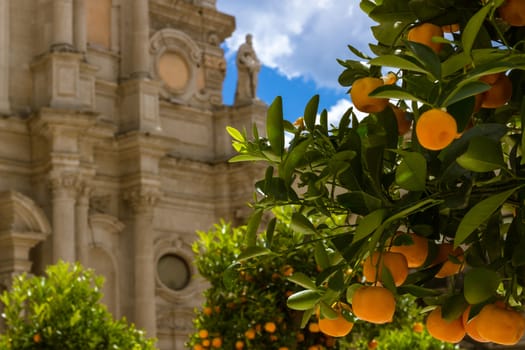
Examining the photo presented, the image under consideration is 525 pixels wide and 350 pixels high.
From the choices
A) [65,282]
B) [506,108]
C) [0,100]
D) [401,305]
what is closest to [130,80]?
[0,100]

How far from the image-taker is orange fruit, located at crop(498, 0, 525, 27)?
6.10 feet

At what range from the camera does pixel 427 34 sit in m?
1.95

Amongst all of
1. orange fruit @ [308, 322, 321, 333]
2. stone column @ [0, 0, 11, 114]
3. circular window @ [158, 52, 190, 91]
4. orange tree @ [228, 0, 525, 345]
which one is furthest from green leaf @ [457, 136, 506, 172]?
circular window @ [158, 52, 190, 91]

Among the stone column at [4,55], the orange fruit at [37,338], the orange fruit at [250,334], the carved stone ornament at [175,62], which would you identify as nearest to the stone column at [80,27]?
the stone column at [4,55]

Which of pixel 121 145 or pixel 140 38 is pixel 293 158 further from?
pixel 140 38

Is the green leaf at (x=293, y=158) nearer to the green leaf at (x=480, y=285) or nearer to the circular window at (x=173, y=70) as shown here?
the green leaf at (x=480, y=285)

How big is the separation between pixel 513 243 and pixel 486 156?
33cm

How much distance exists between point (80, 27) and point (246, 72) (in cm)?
591

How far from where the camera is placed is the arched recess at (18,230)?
67.5 feet

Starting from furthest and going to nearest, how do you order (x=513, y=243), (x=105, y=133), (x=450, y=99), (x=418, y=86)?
(x=105, y=133), (x=513, y=243), (x=418, y=86), (x=450, y=99)

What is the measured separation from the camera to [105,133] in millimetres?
23062

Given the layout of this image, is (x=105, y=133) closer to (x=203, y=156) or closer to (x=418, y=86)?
(x=203, y=156)

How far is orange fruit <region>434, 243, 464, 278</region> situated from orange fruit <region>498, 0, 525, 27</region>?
55cm

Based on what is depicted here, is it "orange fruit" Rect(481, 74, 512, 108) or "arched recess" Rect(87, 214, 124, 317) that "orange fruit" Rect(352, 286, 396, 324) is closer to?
"orange fruit" Rect(481, 74, 512, 108)
